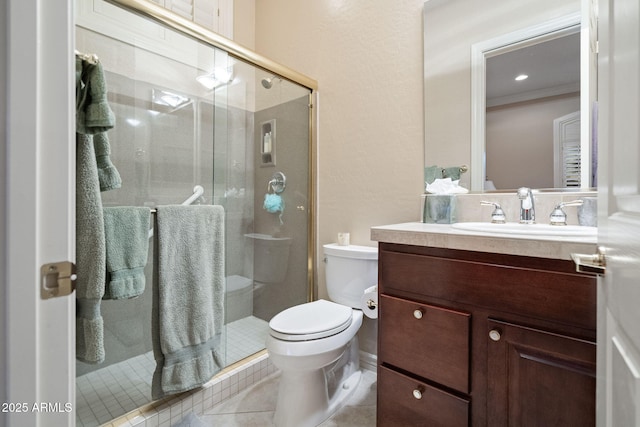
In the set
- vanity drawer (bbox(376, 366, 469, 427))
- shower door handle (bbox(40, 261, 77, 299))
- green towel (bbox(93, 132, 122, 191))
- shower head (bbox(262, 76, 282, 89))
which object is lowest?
vanity drawer (bbox(376, 366, 469, 427))

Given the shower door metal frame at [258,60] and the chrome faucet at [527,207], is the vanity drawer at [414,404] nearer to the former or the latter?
the chrome faucet at [527,207]

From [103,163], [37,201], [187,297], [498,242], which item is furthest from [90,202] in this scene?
[498,242]

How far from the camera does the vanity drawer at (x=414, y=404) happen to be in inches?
36.0

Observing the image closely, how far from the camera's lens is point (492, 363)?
84cm

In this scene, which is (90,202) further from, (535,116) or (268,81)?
(535,116)

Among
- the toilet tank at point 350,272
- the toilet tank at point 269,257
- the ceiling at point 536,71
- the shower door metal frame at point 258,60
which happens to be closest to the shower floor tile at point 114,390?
the toilet tank at point 269,257

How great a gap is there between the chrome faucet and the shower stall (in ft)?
3.97

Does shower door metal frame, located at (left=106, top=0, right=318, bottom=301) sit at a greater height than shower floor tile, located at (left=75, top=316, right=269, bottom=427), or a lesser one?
greater

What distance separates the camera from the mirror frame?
44.7 inches

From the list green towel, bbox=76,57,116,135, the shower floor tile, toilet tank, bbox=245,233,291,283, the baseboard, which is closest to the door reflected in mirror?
the baseboard

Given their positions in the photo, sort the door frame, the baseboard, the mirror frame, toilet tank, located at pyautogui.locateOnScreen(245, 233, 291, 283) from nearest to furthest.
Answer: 1. the door frame
2. the mirror frame
3. the baseboard
4. toilet tank, located at pyautogui.locateOnScreen(245, 233, 291, 283)

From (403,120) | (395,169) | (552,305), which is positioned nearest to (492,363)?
(552,305)

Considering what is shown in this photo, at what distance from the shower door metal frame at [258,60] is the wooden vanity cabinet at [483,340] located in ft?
3.16

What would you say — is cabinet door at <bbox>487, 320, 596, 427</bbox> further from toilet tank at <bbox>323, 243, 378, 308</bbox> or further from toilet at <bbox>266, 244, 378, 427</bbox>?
toilet tank at <bbox>323, 243, 378, 308</bbox>
